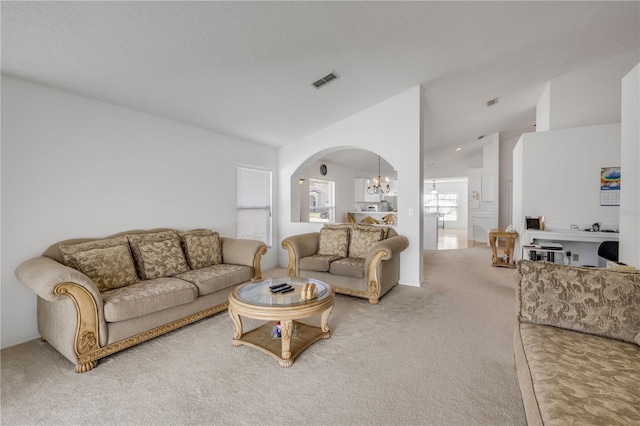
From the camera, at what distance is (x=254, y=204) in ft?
17.3

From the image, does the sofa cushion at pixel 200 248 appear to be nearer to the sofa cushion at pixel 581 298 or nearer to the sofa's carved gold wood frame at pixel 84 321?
the sofa's carved gold wood frame at pixel 84 321

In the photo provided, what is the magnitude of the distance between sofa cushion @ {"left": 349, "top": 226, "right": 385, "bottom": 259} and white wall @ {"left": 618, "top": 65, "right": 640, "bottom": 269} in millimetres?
2459

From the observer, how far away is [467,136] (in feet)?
25.3

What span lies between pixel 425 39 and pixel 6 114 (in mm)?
3969

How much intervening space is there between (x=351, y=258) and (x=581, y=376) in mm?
2979

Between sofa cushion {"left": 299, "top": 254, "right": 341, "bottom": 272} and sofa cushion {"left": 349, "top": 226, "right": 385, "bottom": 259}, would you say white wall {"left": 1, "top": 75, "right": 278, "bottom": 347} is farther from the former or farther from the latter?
sofa cushion {"left": 349, "top": 226, "right": 385, "bottom": 259}

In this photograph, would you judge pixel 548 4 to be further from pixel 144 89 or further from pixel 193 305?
pixel 193 305

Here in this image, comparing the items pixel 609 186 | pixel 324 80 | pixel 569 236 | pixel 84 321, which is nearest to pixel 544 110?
pixel 609 186

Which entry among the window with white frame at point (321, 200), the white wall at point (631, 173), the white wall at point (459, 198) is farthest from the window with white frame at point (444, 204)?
the white wall at point (631, 173)

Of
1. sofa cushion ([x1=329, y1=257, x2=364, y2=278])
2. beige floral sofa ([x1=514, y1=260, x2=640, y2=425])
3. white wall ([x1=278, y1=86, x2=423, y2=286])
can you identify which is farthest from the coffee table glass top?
white wall ([x1=278, y1=86, x2=423, y2=286])

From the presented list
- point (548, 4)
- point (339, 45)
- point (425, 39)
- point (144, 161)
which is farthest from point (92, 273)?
point (548, 4)

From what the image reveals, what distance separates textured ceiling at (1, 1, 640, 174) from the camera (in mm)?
2201

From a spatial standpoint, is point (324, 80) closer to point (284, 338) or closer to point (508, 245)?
point (284, 338)

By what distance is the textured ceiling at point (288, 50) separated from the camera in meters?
2.20
